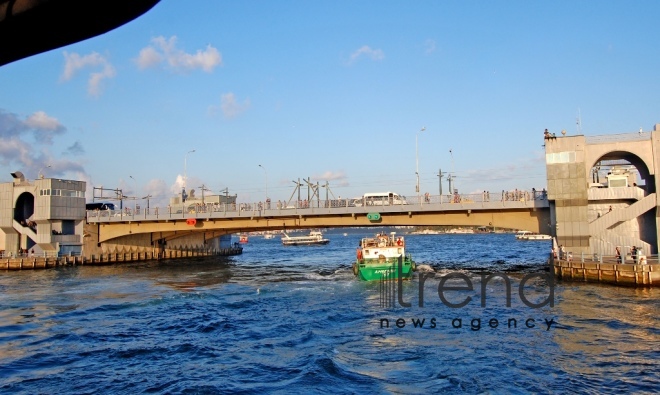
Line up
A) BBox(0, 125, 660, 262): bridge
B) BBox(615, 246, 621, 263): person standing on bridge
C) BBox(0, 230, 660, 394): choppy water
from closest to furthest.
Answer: BBox(0, 230, 660, 394): choppy water → BBox(615, 246, 621, 263): person standing on bridge → BBox(0, 125, 660, 262): bridge

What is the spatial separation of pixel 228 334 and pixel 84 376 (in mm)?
9048

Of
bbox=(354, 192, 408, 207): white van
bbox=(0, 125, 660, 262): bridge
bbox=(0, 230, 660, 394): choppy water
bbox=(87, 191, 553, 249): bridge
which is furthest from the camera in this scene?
bbox=(354, 192, 408, 207): white van

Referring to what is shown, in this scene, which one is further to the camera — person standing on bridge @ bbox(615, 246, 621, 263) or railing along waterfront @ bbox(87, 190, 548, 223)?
railing along waterfront @ bbox(87, 190, 548, 223)

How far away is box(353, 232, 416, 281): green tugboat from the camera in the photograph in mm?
50219

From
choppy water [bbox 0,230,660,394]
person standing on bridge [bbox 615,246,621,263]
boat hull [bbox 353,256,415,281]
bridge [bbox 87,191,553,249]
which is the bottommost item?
choppy water [bbox 0,230,660,394]

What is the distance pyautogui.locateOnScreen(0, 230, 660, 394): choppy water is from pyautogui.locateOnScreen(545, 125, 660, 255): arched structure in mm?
7056

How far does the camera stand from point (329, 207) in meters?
66.4

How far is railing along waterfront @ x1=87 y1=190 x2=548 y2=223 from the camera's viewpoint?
5491cm

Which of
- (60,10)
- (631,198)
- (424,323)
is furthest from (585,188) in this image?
(60,10)

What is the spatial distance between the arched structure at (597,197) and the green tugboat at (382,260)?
15.0 m

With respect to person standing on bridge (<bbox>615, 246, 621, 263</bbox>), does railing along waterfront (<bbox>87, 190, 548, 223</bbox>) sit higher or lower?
higher

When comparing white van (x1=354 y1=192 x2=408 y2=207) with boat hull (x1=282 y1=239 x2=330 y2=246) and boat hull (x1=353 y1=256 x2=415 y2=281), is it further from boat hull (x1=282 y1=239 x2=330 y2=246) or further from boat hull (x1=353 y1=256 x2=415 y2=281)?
boat hull (x1=282 y1=239 x2=330 y2=246)

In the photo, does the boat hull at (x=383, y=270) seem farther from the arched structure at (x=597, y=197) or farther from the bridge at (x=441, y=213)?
the arched structure at (x=597, y=197)

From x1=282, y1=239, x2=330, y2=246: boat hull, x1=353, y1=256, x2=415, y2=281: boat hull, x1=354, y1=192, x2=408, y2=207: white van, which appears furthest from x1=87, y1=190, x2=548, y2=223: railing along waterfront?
x1=282, y1=239, x2=330, y2=246: boat hull
